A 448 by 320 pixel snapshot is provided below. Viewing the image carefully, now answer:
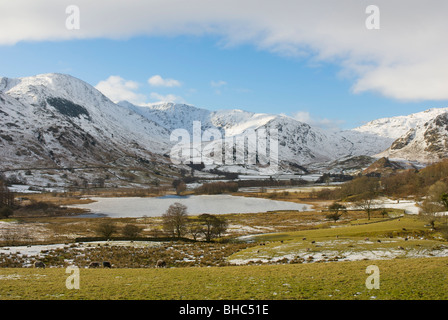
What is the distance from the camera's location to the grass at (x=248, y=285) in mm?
16500

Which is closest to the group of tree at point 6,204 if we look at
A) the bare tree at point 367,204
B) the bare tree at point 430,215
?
the bare tree at point 367,204

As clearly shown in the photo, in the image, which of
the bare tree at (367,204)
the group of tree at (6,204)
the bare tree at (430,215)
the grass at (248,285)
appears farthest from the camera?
the group of tree at (6,204)

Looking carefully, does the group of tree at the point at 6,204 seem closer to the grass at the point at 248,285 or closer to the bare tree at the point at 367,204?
the grass at the point at 248,285

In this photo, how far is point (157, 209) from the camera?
149125 millimetres

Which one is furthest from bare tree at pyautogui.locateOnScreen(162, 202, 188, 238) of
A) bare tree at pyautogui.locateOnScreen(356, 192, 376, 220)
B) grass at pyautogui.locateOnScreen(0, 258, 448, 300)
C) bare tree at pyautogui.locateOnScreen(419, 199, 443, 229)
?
bare tree at pyautogui.locateOnScreen(356, 192, 376, 220)

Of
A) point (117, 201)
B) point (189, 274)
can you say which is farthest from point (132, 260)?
point (117, 201)

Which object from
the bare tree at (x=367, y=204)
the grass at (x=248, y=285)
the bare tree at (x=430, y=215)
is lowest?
the bare tree at (x=367, y=204)

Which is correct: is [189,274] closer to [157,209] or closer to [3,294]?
[3,294]

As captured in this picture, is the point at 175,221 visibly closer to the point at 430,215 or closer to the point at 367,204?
the point at 430,215

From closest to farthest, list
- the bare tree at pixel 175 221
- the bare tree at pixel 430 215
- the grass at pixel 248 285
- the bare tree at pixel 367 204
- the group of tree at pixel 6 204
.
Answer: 1. the grass at pixel 248 285
2. the bare tree at pixel 430 215
3. the bare tree at pixel 175 221
4. the bare tree at pixel 367 204
5. the group of tree at pixel 6 204

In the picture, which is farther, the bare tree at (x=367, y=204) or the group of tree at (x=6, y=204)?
the group of tree at (x=6, y=204)

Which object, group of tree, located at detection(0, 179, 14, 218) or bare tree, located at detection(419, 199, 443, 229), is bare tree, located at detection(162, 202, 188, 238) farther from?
group of tree, located at detection(0, 179, 14, 218)

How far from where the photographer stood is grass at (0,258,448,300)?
1650 centimetres

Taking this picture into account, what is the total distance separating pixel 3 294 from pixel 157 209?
13496cm
